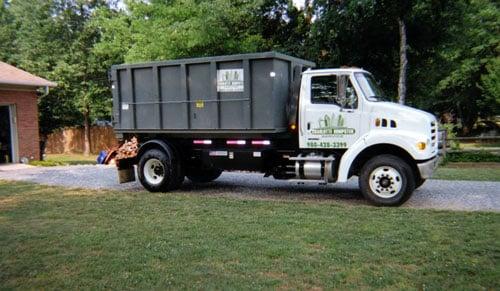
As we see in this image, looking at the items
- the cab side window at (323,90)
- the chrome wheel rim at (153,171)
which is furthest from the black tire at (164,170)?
the cab side window at (323,90)

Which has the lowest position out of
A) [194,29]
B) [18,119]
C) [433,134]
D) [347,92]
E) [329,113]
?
[433,134]

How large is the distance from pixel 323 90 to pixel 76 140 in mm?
26599

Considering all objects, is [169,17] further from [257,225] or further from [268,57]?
[257,225]

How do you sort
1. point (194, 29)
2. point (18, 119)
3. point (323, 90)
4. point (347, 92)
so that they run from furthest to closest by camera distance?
point (18, 119) < point (194, 29) < point (323, 90) < point (347, 92)

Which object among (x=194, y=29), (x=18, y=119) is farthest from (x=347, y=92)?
(x=18, y=119)

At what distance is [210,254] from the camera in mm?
5543

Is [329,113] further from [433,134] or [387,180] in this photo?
[433,134]

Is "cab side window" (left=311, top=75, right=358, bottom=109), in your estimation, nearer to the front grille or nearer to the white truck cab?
the white truck cab

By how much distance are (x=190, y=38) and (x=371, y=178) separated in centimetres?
1012

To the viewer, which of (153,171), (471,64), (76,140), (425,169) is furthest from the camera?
(76,140)

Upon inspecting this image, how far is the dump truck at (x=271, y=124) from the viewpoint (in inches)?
334

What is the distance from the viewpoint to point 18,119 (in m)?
17.7

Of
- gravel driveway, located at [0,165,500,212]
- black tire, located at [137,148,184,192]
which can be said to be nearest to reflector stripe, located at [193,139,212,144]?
black tire, located at [137,148,184,192]

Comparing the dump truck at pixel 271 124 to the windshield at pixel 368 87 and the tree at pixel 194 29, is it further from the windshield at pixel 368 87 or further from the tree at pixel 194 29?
the tree at pixel 194 29
